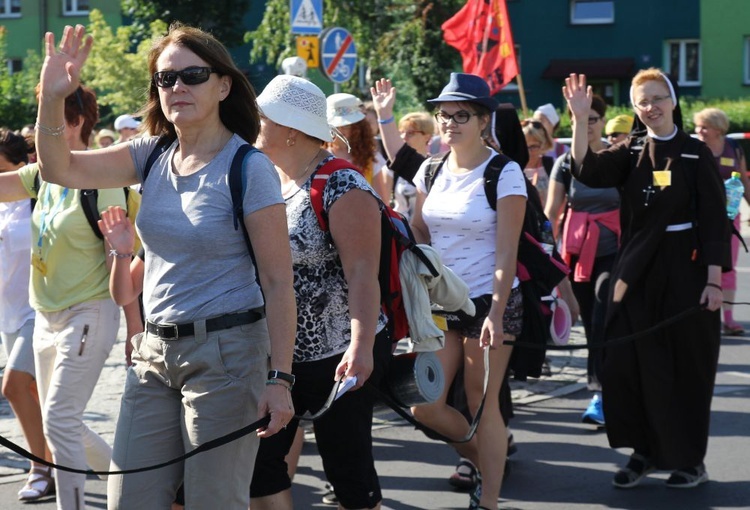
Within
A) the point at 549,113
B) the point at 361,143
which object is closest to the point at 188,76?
the point at 361,143

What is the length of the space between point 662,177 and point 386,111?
55.8 inches

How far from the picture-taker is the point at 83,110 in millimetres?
5441

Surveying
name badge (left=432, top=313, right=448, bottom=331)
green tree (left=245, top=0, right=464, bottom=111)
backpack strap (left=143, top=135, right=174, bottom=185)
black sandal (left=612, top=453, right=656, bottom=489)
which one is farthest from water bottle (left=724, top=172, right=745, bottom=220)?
green tree (left=245, top=0, right=464, bottom=111)

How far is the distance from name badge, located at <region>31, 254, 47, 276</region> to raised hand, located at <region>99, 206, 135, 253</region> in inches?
30.2

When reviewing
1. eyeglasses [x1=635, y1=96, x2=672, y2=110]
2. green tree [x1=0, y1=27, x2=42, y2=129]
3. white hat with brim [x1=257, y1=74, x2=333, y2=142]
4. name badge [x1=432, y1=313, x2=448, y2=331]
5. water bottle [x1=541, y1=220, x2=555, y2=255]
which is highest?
white hat with brim [x1=257, y1=74, x2=333, y2=142]

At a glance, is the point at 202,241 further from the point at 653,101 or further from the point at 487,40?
the point at 487,40

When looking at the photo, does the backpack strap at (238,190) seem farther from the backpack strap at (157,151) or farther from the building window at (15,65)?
the building window at (15,65)

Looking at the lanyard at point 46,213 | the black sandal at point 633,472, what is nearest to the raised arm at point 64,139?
the lanyard at point 46,213

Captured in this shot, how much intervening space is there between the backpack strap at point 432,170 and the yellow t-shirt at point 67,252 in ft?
4.75

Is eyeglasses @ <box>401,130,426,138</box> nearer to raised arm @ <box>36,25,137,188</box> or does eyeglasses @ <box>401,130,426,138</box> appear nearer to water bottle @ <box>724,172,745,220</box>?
water bottle @ <box>724,172,745,220</box>

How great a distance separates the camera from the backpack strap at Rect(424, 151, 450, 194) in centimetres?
591

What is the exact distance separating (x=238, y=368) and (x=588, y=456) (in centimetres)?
389

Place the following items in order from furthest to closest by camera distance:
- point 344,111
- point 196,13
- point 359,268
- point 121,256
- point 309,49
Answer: point 196,13
point 309,49
point 344,111
point 121,256
point 359,268

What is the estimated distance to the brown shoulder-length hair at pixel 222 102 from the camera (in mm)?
3764
